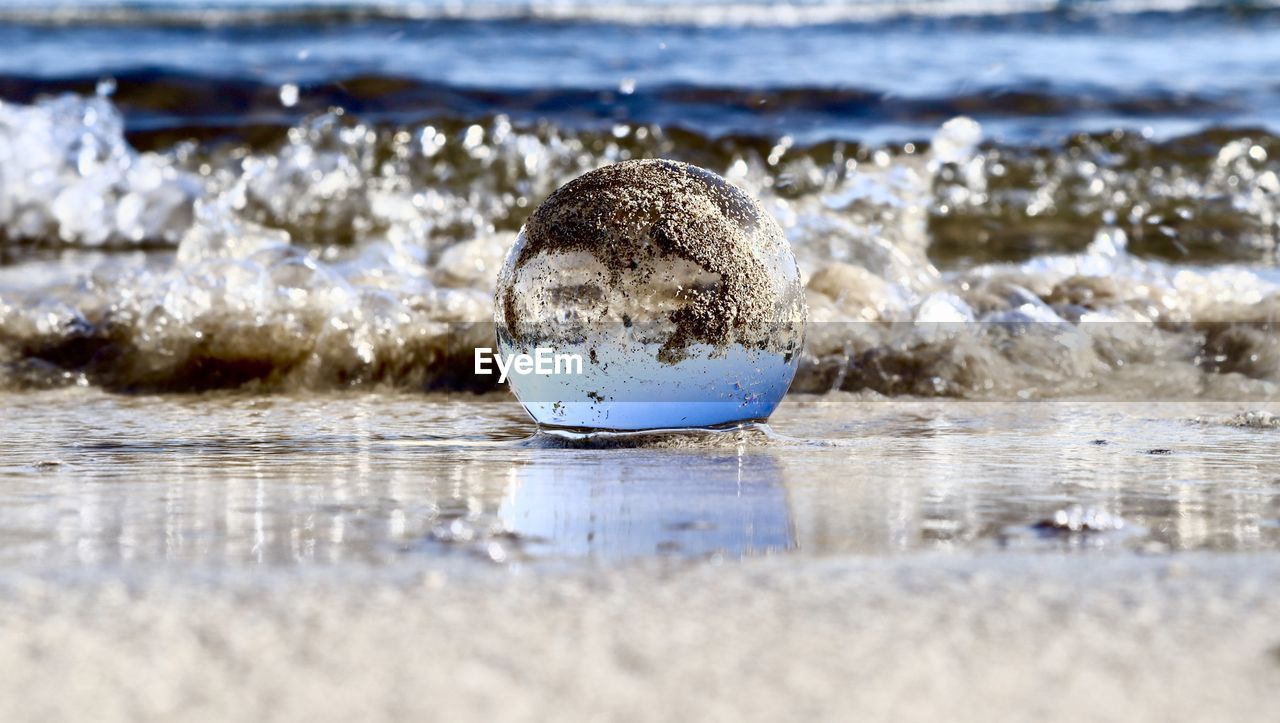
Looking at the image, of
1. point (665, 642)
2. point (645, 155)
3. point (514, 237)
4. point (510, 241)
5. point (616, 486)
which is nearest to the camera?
point (665, 642)

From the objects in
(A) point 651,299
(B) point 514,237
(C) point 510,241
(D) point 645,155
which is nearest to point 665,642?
(A) point 651,299

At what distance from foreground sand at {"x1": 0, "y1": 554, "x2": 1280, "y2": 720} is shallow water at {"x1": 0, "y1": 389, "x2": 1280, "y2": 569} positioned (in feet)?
0.48

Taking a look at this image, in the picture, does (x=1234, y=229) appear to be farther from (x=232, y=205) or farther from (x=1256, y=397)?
(x=232, y=205)

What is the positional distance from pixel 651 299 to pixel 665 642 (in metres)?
1.18

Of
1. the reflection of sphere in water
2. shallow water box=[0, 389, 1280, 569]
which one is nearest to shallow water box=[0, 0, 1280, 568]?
shallow water box=[0, 389, 1280, 569]

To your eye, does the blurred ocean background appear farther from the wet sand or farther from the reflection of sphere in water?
the reflection of sphere in water

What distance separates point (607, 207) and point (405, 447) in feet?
2.34

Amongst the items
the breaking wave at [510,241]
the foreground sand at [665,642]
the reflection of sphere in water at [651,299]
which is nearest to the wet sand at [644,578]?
the foreground sand at [665,642]

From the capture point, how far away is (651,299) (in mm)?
2801

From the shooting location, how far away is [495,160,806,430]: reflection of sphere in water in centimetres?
281

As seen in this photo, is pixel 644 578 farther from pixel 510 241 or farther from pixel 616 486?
pixel 510 241

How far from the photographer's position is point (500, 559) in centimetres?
208

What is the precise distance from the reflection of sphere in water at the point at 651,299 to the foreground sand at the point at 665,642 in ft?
2.72

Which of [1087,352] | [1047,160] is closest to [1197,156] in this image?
[1047,160]
